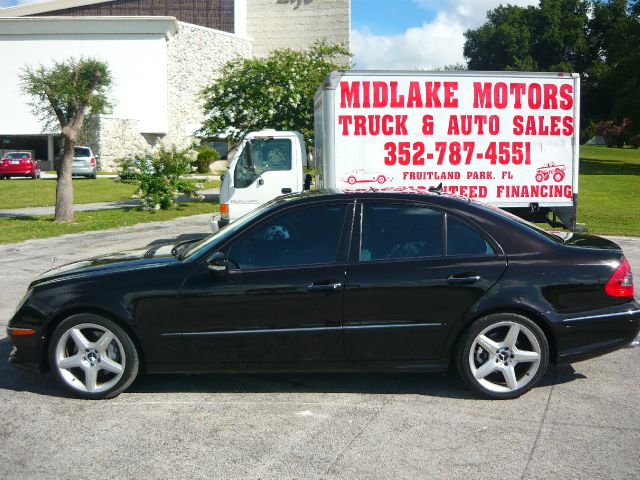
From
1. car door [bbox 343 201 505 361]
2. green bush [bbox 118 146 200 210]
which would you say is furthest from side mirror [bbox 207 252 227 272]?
green bush [bbox 118 146 200 210]

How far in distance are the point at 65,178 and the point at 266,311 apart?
1484 centimetres

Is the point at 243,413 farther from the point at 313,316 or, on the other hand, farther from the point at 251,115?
the point at 251,115

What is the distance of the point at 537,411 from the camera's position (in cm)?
526

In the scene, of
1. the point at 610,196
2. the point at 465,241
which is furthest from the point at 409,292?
the point at 610,196

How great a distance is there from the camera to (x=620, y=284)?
5543 millimetres

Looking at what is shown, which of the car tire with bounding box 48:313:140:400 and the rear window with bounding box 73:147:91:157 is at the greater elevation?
the rear window with bounding box 73:147:91:157

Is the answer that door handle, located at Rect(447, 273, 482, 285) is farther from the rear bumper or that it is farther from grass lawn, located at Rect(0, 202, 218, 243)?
grass lawn, located at Rect(0, 202, 218, 243)

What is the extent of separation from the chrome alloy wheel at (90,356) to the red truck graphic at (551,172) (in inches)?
311

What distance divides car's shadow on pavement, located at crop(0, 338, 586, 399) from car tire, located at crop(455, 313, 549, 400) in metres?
0.19

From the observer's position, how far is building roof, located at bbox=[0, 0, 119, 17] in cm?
6334

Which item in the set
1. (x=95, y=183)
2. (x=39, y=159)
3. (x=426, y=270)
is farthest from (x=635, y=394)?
(x=39, y=159)

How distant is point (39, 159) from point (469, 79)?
157ft

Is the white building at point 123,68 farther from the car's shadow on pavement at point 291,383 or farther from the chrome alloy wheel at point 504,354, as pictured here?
the chrome alloy wheel at point 504,354

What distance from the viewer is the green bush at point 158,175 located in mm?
22531
